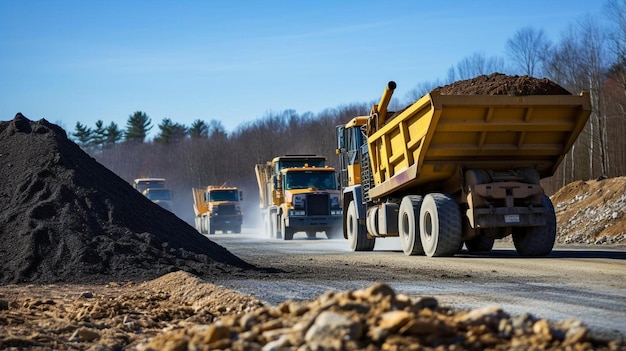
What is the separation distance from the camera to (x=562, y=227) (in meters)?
25.3

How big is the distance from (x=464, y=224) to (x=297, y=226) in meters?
15.0

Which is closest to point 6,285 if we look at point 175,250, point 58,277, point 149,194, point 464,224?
point 58,277

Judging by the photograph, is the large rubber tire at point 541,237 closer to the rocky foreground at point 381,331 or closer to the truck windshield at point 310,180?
the rocky foreground at point 381,331

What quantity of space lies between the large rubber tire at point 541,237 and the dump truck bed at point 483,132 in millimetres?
980

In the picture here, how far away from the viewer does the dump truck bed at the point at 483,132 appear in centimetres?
1516

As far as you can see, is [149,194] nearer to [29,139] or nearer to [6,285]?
[29,139]

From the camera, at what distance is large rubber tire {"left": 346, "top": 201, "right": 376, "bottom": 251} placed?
837 inches

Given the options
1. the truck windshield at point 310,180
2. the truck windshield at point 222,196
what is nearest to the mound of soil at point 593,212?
the truck windshield at point 310,180

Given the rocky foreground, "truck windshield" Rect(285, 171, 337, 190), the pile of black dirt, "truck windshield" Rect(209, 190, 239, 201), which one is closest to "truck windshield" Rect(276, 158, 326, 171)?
"truck windshield" Rect(285, 171, 337, 190)

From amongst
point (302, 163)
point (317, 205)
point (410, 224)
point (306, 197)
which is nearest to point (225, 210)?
point (302, 163)

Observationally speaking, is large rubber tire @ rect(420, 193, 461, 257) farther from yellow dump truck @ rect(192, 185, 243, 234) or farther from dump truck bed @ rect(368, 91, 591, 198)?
yellow dump truck @ rect(192, 185, 243, 234)

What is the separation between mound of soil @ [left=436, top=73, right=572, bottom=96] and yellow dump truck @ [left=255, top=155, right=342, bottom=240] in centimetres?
1516

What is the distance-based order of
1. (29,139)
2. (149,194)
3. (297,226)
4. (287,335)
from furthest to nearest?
(149,194) → (297,226) → (29,139) → (287,335)

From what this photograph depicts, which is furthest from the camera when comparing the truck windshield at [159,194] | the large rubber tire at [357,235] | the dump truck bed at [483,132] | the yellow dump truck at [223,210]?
the truck windshield at [159,194]
